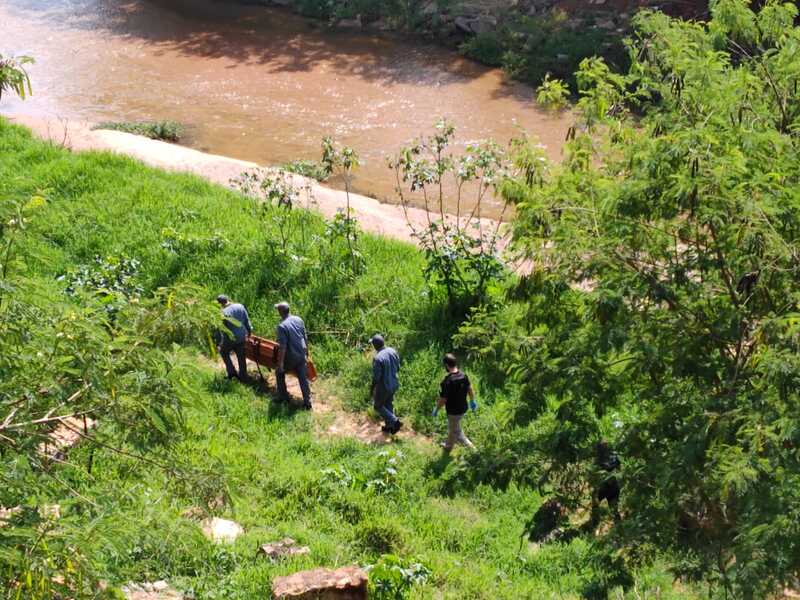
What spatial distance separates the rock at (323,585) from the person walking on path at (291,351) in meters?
3.93

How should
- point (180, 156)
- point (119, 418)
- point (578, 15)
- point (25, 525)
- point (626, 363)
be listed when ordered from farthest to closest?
point (578, 15) → point (180, 156) → point (626, 363) → point (119, 418) → point (25, 525)

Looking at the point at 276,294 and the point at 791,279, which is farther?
the point at 276,294

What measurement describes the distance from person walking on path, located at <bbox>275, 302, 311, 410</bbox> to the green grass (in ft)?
38.1

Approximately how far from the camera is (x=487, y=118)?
23.5m

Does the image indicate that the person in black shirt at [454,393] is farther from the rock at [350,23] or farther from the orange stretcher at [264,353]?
the rock at [350,23]

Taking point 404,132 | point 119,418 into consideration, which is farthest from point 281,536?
point 404,132

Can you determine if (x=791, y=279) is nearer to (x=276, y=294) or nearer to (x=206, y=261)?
(x=276, y=294)

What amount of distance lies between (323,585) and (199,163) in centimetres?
1272

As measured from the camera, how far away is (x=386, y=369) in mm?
11273

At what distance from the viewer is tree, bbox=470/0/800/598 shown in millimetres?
6027

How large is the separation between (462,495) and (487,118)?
14.4 m

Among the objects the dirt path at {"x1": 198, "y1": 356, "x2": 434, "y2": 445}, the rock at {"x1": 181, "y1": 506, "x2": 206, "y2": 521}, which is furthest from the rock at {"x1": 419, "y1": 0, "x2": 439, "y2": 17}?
the rock at {"x1": 181, "y1": 506, "x2": 206, "y2": 521}

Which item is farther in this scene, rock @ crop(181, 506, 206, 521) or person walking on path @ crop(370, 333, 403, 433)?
person walking on path @ crop(370, 333, 403, 433)

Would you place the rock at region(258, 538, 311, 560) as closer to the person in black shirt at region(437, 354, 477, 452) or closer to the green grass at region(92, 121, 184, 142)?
the person in black shirt at region(437, 354, 477, 452)
